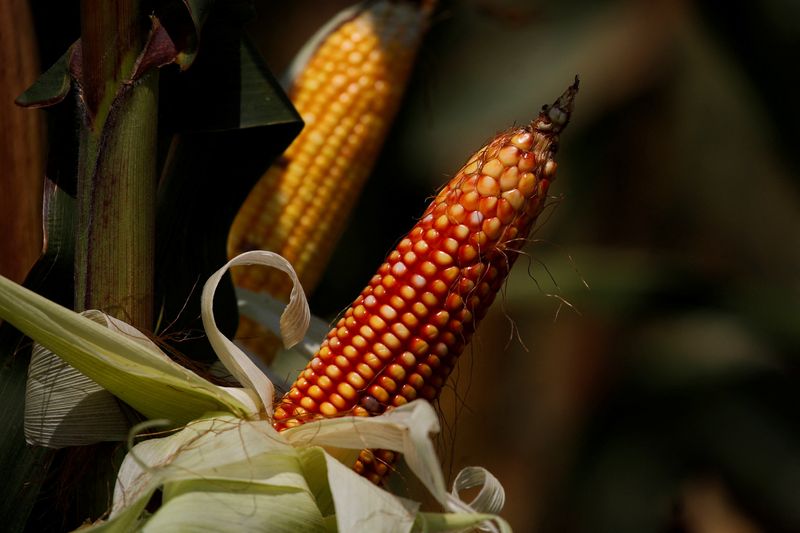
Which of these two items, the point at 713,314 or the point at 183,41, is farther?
the point at 713,314

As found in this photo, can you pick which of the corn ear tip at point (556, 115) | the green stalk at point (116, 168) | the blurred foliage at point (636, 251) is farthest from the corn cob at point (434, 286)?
the blurred foliage at point (636, 251)

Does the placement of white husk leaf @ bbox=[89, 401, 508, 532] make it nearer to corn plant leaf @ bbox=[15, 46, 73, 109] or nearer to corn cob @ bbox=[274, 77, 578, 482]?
corn cob @ bbox=[274, 77, 578, 482]

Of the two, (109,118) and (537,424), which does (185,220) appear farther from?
(537,424)

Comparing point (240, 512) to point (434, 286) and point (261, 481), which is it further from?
point (434, 286)

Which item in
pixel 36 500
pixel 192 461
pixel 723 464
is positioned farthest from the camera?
pixel 723 464

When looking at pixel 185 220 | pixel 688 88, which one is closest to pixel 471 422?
pixel 688 88

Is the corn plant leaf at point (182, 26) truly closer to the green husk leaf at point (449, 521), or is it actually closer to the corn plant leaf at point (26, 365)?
A: the corn plant leaf at point (26, 365)
